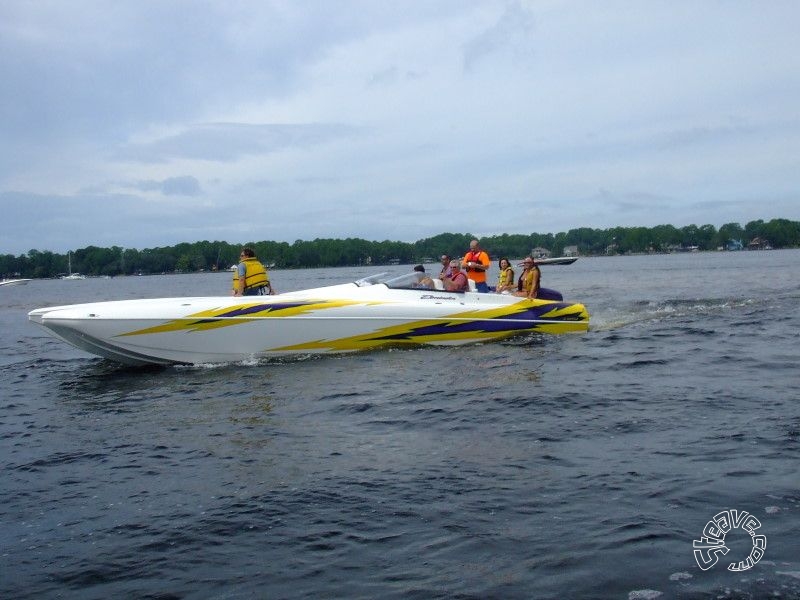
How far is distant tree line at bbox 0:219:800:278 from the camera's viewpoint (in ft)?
330

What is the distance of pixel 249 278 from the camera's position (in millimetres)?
13938

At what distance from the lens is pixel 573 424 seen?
8109mm

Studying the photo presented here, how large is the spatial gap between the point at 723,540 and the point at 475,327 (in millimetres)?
9474

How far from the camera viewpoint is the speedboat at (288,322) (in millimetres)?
12523

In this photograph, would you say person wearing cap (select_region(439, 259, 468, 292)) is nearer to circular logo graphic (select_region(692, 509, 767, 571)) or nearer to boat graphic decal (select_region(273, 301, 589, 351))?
boat graphic decal (select_region(273, 301, 589, 351))

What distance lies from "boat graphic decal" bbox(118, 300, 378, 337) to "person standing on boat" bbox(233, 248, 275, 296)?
1.03m

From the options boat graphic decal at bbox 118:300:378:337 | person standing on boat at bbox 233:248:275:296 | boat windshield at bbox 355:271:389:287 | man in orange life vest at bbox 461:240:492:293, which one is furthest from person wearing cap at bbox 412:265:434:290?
person standing on boat at bbox 233:248:275:296

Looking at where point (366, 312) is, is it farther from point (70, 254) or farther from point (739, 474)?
point (70, 254)

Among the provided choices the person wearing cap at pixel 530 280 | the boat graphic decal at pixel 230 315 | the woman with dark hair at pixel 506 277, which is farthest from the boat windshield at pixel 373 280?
the woman with dark hair at pixel 506 277

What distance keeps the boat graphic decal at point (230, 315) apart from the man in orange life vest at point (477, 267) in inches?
164

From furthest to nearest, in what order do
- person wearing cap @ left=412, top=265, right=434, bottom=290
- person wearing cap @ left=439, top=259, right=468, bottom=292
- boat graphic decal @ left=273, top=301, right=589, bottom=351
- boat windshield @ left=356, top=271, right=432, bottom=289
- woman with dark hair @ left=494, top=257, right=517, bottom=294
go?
woman with dark hair @ left=494, top=257, right=517, bottom=294
person wearing cap @ left=439, top=259, right=468, bottom=292
person wearing cap @ left=412, top=265, right=434, bottom=290
boat windshield @ left=356, top=271, right=432, bottom=289
boat graphic decal @ left=273, top=301, right=589, bottom=351

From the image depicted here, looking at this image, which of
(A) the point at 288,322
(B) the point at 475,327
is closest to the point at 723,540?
(A) the point at 288,322

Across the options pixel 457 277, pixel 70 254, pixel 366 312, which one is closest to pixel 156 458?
pixel 366 312

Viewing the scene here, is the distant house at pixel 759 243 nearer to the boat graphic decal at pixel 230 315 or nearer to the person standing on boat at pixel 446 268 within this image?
the person standing on boat at pixel 446 268
